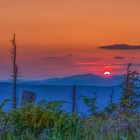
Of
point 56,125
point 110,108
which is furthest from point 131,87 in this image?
point 56,125

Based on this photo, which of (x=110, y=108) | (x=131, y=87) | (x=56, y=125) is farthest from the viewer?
(x=131, y=87)

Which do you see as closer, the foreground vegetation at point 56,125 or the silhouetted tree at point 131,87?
the foreground vegetation at point 56,125

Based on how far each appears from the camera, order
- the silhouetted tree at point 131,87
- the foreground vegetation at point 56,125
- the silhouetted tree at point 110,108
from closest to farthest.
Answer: the foreground vegetation at point 56,125 < the silhouetted tree at point 110,108 < the silhouetted tree at point 131,87

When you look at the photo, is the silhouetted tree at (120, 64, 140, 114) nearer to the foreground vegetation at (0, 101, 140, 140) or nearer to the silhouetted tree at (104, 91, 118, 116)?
the silhouetted tree at (104, 91, 118, 116)

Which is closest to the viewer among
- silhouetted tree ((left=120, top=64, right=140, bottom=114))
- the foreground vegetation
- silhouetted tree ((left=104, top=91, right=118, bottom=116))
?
the foreground vegetation

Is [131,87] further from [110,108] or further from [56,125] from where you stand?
[56,125]

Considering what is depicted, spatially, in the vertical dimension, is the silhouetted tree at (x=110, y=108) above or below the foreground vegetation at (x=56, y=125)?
above

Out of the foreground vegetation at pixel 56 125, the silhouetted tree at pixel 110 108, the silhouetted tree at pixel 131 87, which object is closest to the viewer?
the foreground vegetation at pixel 56 125

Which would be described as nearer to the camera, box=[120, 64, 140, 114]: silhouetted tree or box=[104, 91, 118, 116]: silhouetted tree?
box=[104, 91, 118, 116]: silhouetted tree

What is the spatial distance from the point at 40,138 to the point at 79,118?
84 centimetres

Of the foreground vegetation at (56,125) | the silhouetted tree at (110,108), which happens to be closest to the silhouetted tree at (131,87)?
the silhouetted tree at (110,108)

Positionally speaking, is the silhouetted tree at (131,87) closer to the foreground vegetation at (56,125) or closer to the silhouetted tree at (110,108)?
the silhouetted tree at (110,108)

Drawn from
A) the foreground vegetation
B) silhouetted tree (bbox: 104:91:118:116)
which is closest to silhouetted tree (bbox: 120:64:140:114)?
silhouetted tree (bbox: 104:91:118:116)

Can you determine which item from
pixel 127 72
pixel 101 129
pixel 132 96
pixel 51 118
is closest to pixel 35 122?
pixel 51 118
